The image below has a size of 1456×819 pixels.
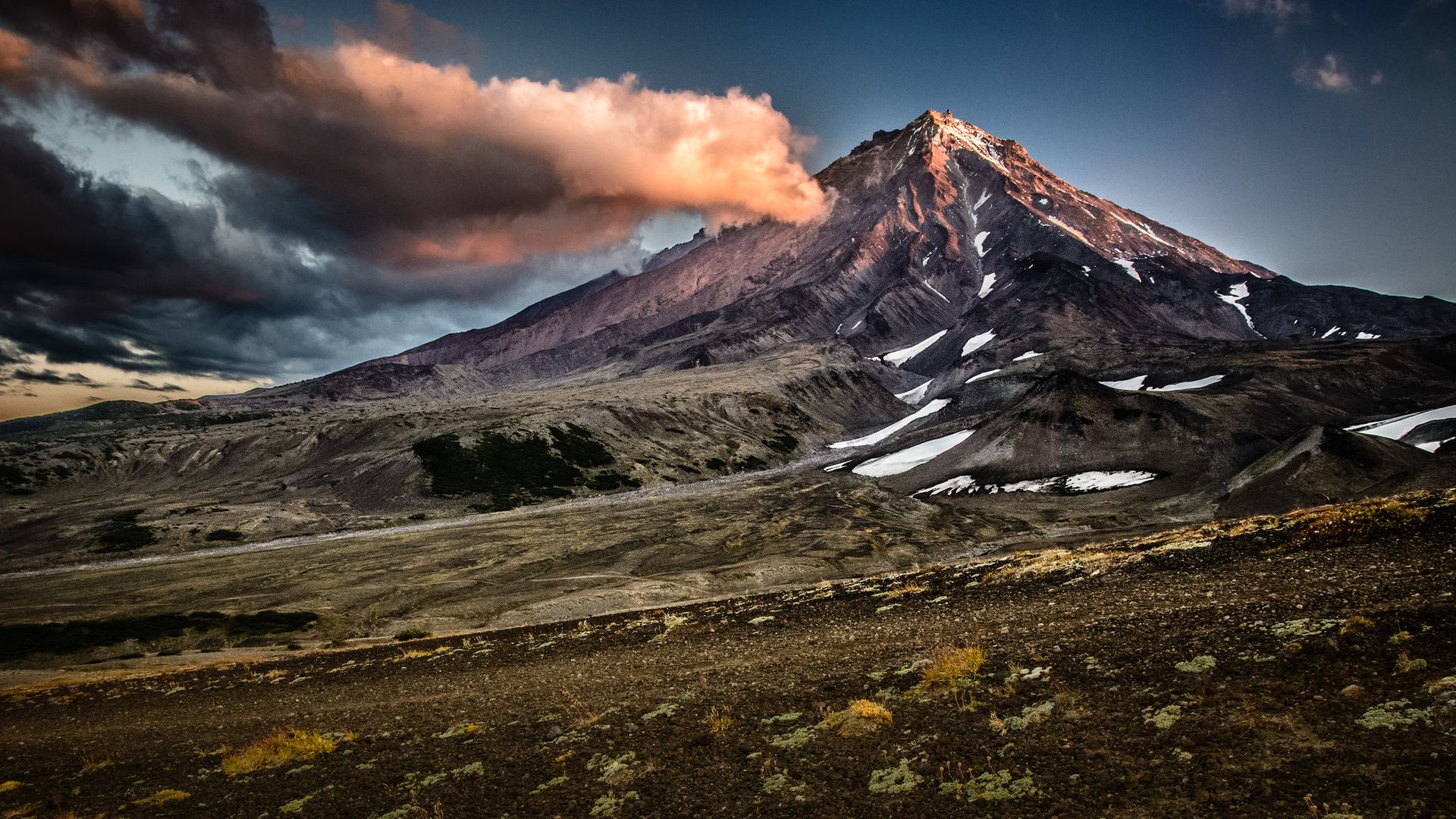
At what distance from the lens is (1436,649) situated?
11375mm

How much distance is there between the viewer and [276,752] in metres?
19.3

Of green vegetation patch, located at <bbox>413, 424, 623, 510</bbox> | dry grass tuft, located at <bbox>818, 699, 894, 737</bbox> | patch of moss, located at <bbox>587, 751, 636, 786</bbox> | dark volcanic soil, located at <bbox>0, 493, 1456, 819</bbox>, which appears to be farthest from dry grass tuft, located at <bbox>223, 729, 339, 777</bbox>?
green vegetation patch, located at <bbox>413, 424, 623, 510</bbox>

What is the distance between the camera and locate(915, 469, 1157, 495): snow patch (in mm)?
125125

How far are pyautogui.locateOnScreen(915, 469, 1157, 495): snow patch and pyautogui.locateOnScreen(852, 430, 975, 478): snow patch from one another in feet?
75.1

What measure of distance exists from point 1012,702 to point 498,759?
1206cm

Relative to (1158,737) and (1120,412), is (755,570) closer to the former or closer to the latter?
(1158,737)

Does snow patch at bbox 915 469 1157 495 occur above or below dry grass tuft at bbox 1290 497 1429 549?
below

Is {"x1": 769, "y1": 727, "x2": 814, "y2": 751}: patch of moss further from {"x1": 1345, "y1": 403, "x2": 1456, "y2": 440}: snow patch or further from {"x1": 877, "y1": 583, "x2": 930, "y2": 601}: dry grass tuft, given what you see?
{"x1": 1345, "y1": 403, "x2": 1456, "y2": 440}: snow patch

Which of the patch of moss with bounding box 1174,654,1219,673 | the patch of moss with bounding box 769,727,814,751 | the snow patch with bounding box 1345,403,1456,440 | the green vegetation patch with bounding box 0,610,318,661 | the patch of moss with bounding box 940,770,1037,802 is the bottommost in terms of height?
the snow patch with bounding box 1345,403,1456,440

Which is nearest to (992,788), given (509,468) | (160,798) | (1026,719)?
(1026,719)

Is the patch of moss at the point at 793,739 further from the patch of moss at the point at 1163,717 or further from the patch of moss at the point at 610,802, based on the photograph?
the patch of moss at the point at 1163,717

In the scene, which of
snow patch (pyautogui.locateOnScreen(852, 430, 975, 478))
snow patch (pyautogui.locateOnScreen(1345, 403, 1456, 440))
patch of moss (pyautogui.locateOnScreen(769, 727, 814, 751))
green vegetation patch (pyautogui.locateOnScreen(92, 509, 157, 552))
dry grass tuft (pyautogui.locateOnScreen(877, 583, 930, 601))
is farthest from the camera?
snow patch (pyautogui.locateOnScreen(852, 430, 975, 478))

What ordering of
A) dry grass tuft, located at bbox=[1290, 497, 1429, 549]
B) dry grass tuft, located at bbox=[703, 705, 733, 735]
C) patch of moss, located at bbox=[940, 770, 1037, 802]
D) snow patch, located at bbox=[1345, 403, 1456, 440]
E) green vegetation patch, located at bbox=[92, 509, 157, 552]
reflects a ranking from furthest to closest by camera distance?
green vegetation patch, located at bbox=[92, 509, 157, 552], snow patch, located at bbox=[1345, 403, 1456, 440], dry grass tuft, located at bbox=[1290, 497, 1429, 549], dry grass tuft, located at bbox=[703, 705, 733, 735], patch of moss, located at bbox=[940, 770, 1037, 802]

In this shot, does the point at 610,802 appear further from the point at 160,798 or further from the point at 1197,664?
the point at 160,798
